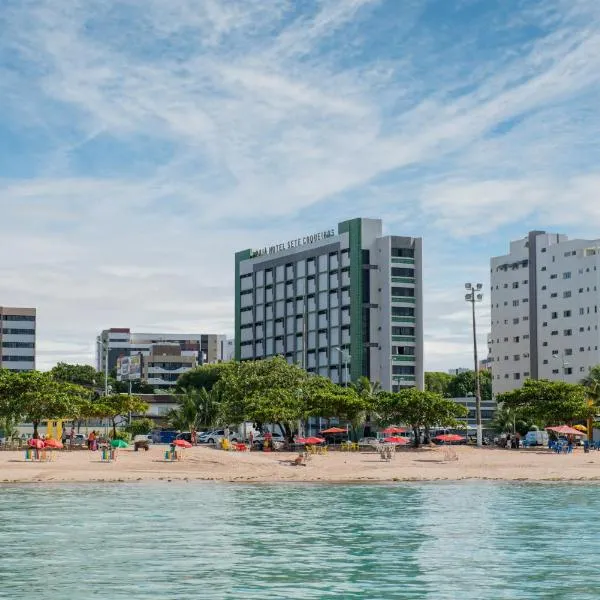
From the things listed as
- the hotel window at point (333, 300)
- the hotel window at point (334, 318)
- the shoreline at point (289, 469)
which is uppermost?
the hotel window at point (333, 300)

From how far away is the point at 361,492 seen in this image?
61250mm

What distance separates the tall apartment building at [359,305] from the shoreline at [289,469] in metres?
73.8

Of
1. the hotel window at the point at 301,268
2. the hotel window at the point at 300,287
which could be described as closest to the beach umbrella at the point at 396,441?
the hotel window at the point at 300,287

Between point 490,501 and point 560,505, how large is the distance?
12.2 ft

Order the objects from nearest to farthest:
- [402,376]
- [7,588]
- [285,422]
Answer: [7,588] < [285,422] < [402,376]

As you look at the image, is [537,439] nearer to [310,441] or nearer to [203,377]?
[310,441]

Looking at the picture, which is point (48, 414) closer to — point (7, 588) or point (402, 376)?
point (7, 588)

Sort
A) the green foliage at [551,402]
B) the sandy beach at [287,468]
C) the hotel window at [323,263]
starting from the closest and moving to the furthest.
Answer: the sandy beach at [287,468]
the green foliage at [551,402]
the hotel window at [323,263]

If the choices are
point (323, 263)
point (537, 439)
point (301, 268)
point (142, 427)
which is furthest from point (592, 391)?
point (301, 268)

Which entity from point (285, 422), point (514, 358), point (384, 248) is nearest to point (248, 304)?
point (384, 248)

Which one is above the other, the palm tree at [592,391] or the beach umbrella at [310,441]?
the palm tree at [592,391]

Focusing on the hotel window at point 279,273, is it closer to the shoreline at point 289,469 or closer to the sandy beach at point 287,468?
the sandy beach at point 287,468

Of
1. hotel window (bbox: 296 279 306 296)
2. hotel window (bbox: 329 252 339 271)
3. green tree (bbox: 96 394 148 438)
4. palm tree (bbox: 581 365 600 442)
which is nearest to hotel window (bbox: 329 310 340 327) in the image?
hotel window (bbox: 329 252 339 271)

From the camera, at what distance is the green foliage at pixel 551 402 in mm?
101250
